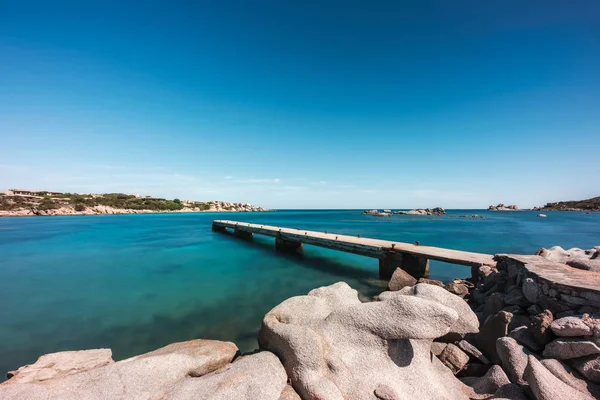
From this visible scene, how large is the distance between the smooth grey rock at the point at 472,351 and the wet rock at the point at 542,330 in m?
1.13

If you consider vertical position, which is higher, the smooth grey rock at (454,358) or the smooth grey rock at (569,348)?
the smooth grey rock at (569,348)

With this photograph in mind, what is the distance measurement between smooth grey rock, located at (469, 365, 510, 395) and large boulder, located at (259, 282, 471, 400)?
213 mm

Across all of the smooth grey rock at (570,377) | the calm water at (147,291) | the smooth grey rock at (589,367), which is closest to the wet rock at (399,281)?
the calm water at (147,291)

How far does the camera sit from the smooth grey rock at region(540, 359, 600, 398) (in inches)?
166

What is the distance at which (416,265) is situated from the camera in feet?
51.2

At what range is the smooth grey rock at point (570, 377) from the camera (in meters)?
4.21

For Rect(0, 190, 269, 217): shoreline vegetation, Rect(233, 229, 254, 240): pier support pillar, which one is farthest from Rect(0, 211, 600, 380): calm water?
Rect(0, 190, 269, 217): shoreline vegetation

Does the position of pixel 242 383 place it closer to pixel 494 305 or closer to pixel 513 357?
pixel 513 357

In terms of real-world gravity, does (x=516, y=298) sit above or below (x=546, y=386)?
above

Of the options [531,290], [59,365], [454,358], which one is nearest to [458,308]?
[454,358]

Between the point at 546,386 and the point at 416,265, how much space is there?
11960 mm

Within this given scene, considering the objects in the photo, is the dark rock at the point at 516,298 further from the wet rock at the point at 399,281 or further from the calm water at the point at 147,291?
the calm water at the point at 147,291

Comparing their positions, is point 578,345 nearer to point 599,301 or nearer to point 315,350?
point 599,301

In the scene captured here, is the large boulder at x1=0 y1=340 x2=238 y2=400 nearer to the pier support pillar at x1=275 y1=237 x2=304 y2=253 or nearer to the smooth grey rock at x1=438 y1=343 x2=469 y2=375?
the smooth grey rock at x1=438 y1=343 x2=469 y2=375
